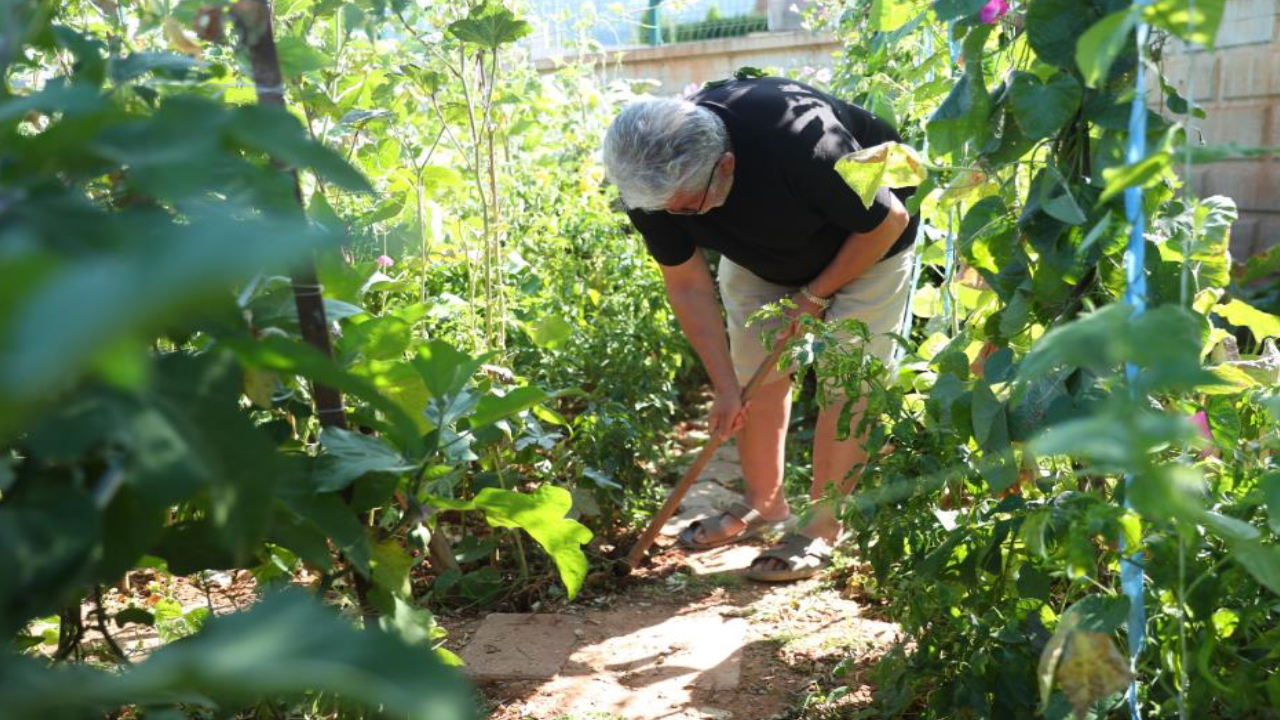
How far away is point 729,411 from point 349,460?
82.2 inches

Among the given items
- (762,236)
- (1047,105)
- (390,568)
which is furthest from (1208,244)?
(762,236)

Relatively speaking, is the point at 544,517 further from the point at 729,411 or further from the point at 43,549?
the point at 729,411

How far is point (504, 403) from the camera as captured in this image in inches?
58.4

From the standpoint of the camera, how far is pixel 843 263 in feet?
10.1

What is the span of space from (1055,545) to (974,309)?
662 mm

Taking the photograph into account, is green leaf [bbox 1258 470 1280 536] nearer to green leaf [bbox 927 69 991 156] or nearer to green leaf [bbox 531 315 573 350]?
green leaf [bbox 927 69 991 156]

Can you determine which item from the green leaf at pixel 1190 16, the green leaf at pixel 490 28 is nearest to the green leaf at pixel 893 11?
the green leaf at pixel 490 28

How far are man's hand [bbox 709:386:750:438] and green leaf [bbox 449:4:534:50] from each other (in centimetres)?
118

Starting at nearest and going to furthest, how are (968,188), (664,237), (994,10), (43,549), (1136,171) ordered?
(43,549), (1136,171), (968,188), (994,10), (664,237)

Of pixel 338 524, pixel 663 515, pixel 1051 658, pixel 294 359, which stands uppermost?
pixel 294 359

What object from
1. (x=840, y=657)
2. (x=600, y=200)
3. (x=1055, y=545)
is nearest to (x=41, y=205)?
(x=1055, y=545)

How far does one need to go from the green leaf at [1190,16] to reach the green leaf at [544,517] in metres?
0.85

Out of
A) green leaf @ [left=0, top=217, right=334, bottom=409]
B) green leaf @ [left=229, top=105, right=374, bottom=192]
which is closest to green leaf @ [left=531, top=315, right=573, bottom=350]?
green leaf @ [left=229, top=105, right=374, bottom=192]

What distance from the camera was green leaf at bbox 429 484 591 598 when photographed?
1.50 metres
